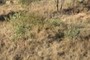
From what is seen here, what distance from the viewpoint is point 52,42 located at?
890 cm

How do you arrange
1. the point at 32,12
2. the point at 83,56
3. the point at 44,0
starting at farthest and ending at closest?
1. the point at 44,0
2. the point at 32,12
3. the point at 83,56

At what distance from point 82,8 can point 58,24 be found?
1.27m

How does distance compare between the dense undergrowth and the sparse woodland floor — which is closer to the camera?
the sparse woodland floor

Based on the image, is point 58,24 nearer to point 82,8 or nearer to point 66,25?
point 66,25

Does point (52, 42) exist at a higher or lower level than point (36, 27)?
lower

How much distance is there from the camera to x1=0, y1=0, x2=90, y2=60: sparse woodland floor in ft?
27.8

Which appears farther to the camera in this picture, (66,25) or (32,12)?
(32,12)

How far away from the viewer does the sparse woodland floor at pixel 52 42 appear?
27.8 feet

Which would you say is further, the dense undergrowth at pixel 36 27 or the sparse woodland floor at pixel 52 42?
the dense undergrowth at pixel 36 27

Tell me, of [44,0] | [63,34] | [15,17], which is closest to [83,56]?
[63,34]

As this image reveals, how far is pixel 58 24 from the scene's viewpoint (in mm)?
9492

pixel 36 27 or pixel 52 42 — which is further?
pixel 36 27

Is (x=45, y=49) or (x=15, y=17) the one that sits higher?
(x=15, y=17)

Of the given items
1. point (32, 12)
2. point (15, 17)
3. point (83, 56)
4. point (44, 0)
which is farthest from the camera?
point (44, 0)
